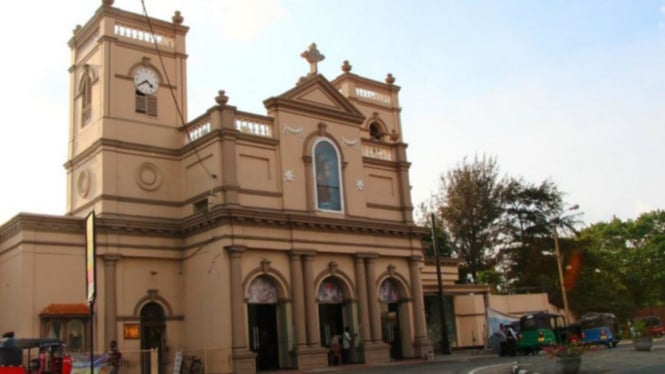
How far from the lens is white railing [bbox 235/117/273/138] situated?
3172cm

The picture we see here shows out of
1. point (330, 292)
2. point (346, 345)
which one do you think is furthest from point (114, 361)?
point (346, 345)

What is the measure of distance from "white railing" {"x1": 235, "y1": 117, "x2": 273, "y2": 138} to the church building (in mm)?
68

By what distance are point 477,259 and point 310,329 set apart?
1152 inches

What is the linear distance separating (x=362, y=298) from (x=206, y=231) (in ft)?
26.9

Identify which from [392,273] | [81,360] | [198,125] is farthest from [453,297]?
[81,360]

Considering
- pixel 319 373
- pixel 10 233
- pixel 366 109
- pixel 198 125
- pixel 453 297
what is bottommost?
pixel 319 373

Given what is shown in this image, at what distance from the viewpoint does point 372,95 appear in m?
43.3

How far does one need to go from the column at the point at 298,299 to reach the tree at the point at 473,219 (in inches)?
1120

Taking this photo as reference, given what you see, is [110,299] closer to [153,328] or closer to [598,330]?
[153,328]

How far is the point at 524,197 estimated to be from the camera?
58.3 meters

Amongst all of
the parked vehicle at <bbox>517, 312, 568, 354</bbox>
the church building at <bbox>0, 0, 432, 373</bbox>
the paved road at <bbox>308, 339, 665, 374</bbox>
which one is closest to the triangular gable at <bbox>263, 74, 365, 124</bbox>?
the church building at <bbox>0, 0, 432, 373</bbox>

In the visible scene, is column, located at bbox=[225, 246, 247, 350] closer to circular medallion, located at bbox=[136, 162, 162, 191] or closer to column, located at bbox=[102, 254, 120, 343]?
column, located at bbox=[102, 254, 120, 343]

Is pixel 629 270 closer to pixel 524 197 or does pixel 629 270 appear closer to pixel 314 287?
pixel 524 197

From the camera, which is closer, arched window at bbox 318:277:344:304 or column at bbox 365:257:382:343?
arched window at bbox 318:277:344:304
